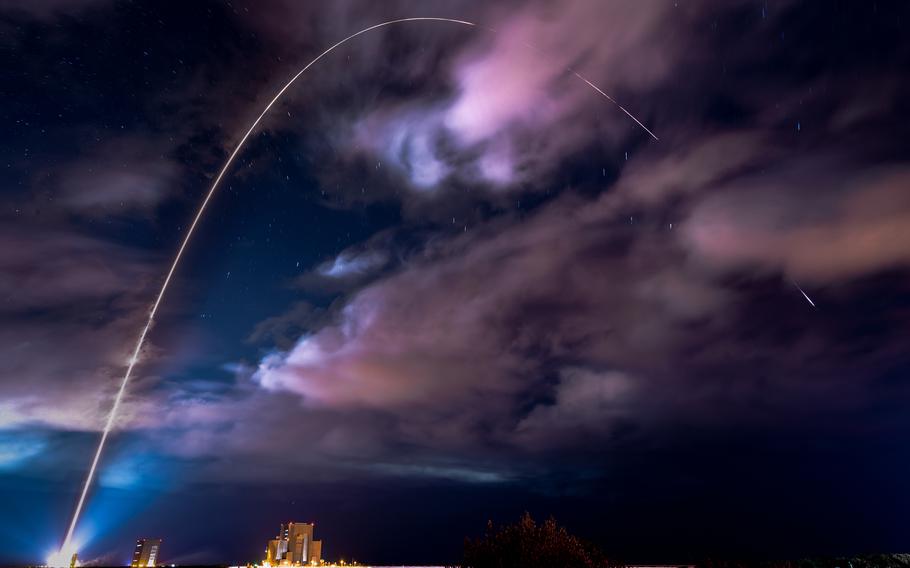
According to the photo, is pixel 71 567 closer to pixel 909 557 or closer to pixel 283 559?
pixel 283 559

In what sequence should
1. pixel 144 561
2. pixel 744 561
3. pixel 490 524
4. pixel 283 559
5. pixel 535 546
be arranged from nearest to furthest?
pixel 535 546
pixel 490 524
pixel 744 561
pixel 283 559
pixel 144 561

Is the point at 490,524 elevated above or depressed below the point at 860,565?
above

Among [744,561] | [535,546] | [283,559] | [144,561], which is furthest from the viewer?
[144,561]

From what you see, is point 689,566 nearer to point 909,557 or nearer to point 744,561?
point 744,561

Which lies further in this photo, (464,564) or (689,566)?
(689,566)

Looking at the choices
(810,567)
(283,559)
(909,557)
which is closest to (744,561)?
(810,567)

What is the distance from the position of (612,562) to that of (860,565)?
12.0 metres

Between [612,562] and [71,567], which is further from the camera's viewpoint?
[71,567]

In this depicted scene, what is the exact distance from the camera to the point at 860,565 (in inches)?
960

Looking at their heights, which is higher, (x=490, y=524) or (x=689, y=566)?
(x=490, y=524)

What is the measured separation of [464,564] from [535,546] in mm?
2477

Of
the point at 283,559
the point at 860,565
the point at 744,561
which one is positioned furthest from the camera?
the point at 283,559

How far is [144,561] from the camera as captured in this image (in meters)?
150

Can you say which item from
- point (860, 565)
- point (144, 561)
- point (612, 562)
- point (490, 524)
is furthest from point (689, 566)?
point (144, 561)
